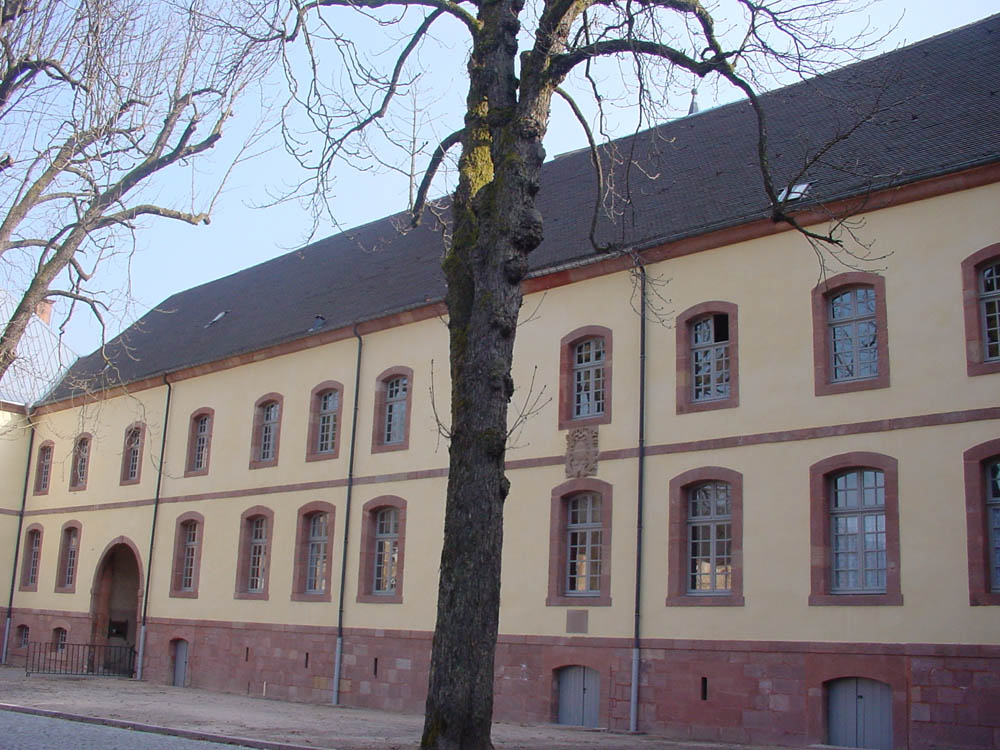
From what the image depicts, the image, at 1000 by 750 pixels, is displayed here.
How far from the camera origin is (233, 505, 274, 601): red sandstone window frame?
1006 inches

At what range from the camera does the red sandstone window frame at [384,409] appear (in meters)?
22.8

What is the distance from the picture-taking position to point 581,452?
19.0 metres

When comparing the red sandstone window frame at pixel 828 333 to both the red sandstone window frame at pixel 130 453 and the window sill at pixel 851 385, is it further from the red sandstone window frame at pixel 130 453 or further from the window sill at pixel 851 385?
the red sandstone window frame at pixel 130 453

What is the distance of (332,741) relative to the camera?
14164 millimetres

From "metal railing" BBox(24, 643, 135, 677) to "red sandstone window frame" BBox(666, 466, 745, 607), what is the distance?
17.4 metres

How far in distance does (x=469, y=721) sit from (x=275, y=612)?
52.0 ft

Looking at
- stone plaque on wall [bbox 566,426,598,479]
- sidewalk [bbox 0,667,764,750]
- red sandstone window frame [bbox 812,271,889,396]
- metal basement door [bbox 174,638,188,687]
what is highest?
red sandstone window frame [bbox 812,271,889,396]

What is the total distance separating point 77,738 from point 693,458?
9081 millimetres

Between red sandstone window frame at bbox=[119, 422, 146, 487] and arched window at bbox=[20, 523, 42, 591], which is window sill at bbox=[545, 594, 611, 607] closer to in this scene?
red sandstone window frame at bbox=[119, 422, 146, 487]

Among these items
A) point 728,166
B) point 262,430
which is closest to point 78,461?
point 262,430

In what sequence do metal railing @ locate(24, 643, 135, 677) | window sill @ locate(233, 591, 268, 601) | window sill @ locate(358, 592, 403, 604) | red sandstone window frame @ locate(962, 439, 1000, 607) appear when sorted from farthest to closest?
metal railing @ locate(24, 643, 135, 677) < window sill @ locate(233, 591, 268, 601) < window sill @ locate(358, 592, 403, 604) < red sandstone window frame @ locate(962, 439, 1000, 607)

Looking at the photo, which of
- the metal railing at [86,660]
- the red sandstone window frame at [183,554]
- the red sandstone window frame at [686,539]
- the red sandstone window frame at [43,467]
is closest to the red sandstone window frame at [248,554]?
the red sandstone window frame at [183,554]

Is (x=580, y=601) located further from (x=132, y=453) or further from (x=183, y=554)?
(x=132, y=453)

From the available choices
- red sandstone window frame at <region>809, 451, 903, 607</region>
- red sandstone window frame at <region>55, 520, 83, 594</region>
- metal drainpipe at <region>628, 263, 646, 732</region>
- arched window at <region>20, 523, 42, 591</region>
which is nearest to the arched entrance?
red sandstone window frame at <region>55, 520, 83, 594</region>
